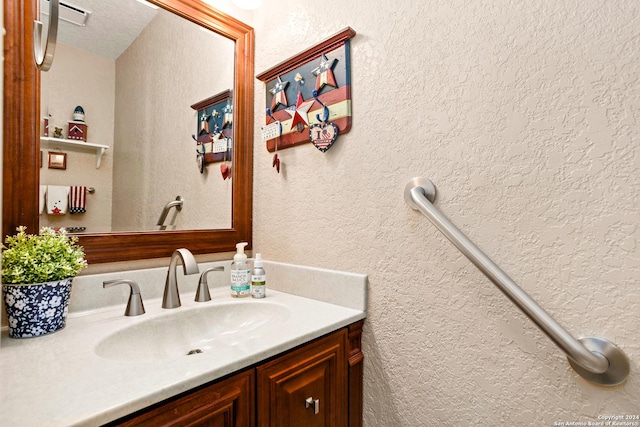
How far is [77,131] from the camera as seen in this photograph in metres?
0.93

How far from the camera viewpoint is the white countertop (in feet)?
1.56

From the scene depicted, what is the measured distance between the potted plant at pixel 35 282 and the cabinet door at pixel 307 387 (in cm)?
50

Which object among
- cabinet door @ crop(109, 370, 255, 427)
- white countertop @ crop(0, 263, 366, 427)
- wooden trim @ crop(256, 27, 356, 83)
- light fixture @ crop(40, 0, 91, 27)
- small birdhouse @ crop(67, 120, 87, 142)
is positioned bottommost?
cabinet door @ crop(109, 370, 255, 427)

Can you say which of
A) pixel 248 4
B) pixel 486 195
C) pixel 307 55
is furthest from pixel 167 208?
pixel 486 195

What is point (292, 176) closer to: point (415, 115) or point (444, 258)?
point (415, 115)

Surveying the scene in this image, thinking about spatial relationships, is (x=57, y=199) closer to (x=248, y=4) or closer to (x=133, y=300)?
(x=133, y=300)

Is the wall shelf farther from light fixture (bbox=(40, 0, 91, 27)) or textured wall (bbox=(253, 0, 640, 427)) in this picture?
textured wall (bbox=(253, 0, 640, 427))

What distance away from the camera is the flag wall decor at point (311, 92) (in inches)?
39.1

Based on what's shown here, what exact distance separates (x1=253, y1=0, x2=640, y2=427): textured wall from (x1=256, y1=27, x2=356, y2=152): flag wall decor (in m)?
0.04

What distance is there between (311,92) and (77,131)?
700 mm

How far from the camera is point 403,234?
2.89 ft

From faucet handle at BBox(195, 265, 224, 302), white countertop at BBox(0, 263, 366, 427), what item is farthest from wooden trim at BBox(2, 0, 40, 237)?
faucet handle at BBox(195, 265, 224, 302)

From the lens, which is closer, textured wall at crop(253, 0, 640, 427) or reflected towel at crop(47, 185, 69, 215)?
textured wall at crop(253, 0, 640, 427)

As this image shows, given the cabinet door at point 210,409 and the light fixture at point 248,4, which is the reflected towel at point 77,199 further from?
the light fixture at point 248,4
